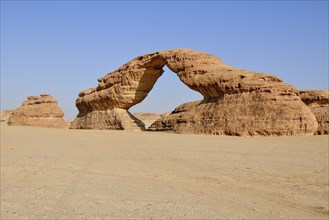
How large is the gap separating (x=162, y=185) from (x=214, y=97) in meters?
14.2

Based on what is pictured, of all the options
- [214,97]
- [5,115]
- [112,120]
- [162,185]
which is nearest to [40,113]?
[112,120]

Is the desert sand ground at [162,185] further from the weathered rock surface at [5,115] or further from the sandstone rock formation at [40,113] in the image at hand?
the weathered rock surface at [5,115]

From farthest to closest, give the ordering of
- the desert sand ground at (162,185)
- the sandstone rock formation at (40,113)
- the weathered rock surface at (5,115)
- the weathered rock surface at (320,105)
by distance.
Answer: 1. the weathered rock surface at (5,115)
2. the sandstone rock formation at (40,113)
3. the weathered rock surface at (320,105)
4. the desert sand ground at (162,185)

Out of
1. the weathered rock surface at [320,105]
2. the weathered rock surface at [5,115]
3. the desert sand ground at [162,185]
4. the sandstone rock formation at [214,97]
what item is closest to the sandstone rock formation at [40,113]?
the sandstone rock formation at [214,97]

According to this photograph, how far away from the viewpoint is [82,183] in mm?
5707

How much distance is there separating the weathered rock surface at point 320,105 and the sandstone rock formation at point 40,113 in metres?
20.0

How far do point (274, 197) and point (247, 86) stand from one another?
12545 mm

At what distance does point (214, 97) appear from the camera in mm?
19609

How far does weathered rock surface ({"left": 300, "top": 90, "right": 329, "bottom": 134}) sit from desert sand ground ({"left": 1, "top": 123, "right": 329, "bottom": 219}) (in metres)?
12.2

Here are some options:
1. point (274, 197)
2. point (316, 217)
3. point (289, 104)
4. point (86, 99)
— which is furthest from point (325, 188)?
point (86, 99)

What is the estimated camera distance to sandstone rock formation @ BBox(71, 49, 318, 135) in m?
16.4

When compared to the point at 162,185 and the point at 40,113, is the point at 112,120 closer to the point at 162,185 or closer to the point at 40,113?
the point at 40,113

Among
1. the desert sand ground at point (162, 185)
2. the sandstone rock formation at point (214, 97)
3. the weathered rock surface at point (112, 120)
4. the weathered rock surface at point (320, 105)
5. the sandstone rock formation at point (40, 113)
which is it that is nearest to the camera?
the desert sand ground at point (162, 185)

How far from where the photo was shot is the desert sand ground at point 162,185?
434 centimetres
